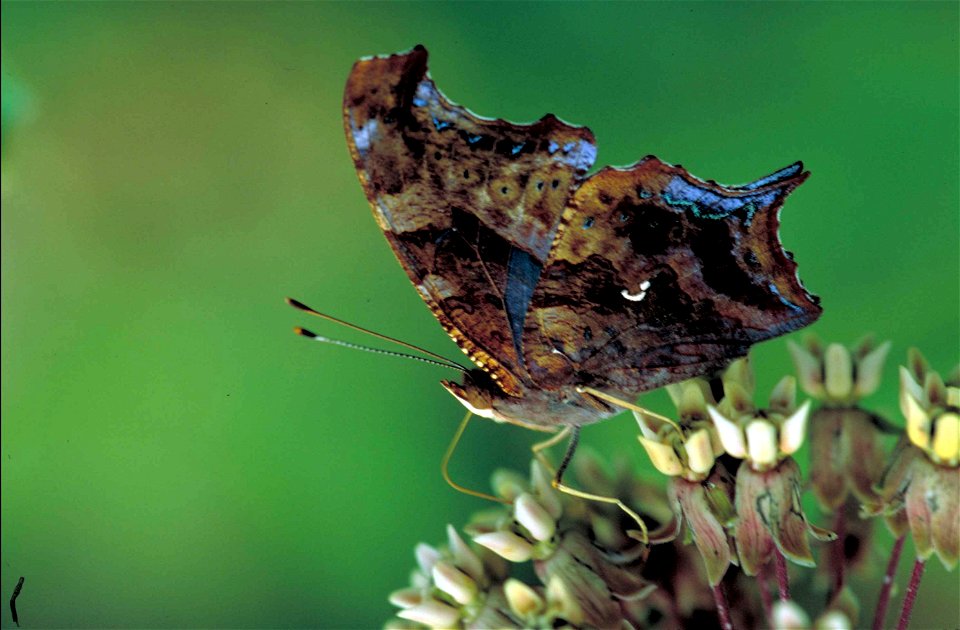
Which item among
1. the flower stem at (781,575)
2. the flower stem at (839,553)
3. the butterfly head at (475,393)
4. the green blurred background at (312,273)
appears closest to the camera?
the flower stem at (781,575)

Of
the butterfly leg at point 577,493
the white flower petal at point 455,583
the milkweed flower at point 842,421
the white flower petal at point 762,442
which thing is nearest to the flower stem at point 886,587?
the milkweed flower at point 842,421

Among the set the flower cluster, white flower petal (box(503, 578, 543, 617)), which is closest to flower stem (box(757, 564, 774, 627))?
the flower cluster

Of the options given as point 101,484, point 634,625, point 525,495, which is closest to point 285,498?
point 101,484

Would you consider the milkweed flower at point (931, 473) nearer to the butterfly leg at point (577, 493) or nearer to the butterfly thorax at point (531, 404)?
the butterfly leg at point (577, 493)

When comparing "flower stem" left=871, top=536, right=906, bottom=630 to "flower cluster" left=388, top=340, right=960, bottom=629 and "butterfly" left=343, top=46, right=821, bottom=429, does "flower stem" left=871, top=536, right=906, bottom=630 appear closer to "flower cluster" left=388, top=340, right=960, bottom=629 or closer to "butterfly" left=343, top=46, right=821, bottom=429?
"flower cluster" left=388, top=340, right=960, bottom=629

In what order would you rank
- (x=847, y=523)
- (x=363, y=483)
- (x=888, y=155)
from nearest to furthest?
(x=847, y=523) < (x=888, y=155) < (x=363, y=483)

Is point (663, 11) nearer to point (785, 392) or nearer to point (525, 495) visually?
point (785, 392)
